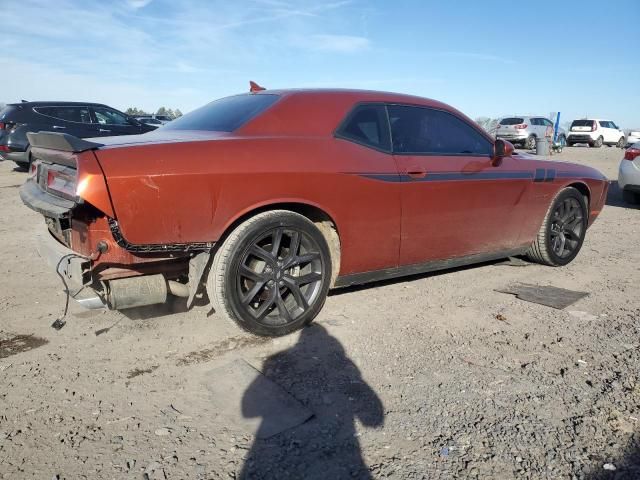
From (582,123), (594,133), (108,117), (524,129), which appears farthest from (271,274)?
(582,123)

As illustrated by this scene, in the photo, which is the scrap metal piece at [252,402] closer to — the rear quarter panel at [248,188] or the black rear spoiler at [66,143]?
the rear quarter panel at [248,188]

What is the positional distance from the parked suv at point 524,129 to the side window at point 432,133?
70.5ft

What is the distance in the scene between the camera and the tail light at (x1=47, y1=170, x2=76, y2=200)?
2785 millimetres

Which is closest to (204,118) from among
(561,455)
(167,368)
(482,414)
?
(167,368)

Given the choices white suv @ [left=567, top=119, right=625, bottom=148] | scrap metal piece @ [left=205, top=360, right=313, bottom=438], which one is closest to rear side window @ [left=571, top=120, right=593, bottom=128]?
white suv @ [left=567, top=119, right=625, bottom=148]

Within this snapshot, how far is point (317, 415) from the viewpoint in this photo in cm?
241

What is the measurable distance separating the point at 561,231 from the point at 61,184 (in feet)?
14.3

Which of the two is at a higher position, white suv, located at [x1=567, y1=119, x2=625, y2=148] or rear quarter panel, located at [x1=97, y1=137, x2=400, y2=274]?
rear quarter panel, located at [x1=97, y1=137, x2=400, y2=274]

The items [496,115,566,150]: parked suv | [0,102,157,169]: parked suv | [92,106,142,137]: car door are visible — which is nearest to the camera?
[0,102,157,169]: parked suv

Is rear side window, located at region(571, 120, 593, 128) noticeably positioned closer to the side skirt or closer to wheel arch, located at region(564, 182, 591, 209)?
wheel arch, located at region(564, 182, 591, 209)

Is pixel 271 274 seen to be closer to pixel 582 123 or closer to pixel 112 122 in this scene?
pixel 112 122

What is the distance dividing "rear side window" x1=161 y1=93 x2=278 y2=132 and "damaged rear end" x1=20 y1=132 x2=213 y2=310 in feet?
2.98

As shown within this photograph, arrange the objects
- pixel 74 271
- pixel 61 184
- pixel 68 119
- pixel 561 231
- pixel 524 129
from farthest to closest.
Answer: pixel 524 129 → pixel 68 119 → pixel 561 231 → pixel 61 184 → pixel 74 271

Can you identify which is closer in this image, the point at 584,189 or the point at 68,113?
the point at 584,189
